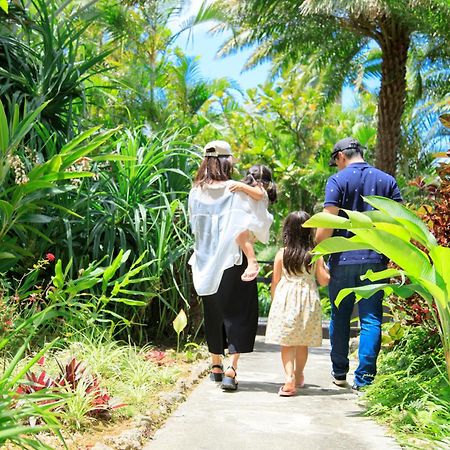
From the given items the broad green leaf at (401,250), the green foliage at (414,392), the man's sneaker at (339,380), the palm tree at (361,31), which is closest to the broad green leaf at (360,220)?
the broad green leaf at (401,250)

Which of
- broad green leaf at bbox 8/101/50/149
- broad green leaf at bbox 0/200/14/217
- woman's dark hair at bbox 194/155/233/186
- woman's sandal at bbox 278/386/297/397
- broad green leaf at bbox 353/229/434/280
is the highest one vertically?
woman's dark hair at bbox 194/155/233/186

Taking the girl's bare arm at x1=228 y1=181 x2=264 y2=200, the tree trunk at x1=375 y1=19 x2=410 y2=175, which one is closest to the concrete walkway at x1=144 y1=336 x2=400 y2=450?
the girl's bare arm at x1=228 y1=181 x2=264 y2=200

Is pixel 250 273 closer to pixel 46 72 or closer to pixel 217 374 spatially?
pixel 217 374

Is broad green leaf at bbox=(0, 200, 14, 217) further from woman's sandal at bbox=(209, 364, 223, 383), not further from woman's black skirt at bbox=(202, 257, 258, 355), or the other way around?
woman's sandal at bbox=(209, 364, 223, 383)

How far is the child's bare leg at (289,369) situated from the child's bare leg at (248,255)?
58cm

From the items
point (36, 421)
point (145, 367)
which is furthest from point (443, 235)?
point (36, 421)

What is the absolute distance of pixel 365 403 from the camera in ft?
16.8

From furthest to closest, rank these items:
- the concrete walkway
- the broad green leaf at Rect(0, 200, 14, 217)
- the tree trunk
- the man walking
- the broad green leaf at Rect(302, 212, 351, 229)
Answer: the tree trunk < the man walking < the broad green leaf at Rect(0, 200, 14, 217) < the concrete walkway < the broad green leaf at Rect(302, 212, 351, 229)

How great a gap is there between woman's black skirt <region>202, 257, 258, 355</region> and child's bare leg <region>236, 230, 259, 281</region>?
Answer: 0.13 meters

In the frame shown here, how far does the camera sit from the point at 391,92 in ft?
48.5

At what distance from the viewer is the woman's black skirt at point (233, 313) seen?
19.1ft

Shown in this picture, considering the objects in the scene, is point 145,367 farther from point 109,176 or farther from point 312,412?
point 109,176

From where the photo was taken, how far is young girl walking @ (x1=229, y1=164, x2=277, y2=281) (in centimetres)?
577

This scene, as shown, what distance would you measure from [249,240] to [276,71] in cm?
1809
